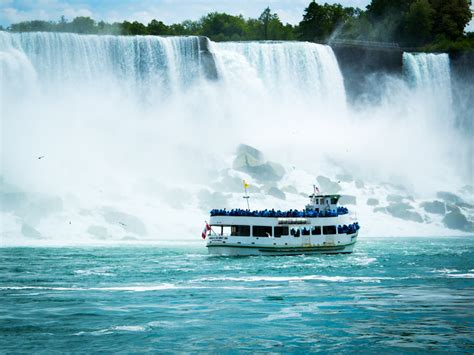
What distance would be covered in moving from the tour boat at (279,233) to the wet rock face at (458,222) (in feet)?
89.0

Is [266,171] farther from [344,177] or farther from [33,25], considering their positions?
[33,25]

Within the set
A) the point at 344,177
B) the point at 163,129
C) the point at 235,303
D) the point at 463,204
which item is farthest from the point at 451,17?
the point at 235,303

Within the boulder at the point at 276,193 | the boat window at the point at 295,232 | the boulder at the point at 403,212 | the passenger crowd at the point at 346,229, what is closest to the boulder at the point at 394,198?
the boulder at the point at 403,212

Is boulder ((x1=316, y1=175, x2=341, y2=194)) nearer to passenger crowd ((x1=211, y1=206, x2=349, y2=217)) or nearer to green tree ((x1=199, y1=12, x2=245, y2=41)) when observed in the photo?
passenger crowd ((x1=211, y1=206, x2=349, y2=217))

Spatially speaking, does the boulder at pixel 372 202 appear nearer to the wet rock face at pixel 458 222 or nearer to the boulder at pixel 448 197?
the wet rock face at pixel 458 222

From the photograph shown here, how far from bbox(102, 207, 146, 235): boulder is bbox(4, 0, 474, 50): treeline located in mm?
36005

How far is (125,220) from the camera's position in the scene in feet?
229

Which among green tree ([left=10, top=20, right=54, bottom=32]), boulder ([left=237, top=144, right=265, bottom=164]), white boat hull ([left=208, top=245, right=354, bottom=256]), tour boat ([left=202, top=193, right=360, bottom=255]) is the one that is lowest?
white boat hull ([left=208, top=245, right=354, bottom=256])

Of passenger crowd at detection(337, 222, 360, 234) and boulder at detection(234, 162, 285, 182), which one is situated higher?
boulder at detection(234, 162, 285, 182)

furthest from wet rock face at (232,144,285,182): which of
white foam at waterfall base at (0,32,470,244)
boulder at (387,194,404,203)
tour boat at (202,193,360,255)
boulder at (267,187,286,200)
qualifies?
tour boat at (202,193,360,255)

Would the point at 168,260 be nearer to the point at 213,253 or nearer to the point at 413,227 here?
the point at 213,253

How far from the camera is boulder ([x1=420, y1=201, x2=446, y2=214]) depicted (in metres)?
82.0

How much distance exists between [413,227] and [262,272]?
1456 inches

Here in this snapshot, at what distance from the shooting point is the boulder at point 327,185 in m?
81.1
